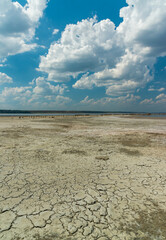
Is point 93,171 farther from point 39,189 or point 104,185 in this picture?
point 39,189

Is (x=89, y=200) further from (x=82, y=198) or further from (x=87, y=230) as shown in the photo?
(x=87, y=230)

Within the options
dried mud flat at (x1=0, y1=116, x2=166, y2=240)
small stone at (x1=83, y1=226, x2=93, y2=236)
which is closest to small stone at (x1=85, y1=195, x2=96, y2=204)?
dried mud flat at (x1=0, y1=116, x2=166, y2=240)

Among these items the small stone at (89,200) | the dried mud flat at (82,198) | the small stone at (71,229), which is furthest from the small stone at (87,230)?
the small stone at (89,200)

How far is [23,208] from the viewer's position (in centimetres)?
302

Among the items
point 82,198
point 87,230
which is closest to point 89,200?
point 82,198

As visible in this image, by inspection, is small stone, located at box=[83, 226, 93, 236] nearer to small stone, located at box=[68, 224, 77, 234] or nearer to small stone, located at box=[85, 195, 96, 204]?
small stone, located at box=[68, 224, 77, 234]

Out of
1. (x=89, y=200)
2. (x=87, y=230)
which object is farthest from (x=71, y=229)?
(x=89, y=200)

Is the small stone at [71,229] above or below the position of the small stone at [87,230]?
above

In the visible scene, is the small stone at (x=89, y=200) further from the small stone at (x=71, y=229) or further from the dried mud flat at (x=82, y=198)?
the small stone at (x=71, y=229)

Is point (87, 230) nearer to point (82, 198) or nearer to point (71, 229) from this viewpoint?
point (71, 229)

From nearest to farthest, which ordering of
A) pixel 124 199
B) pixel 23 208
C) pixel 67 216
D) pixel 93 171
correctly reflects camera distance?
1. pixel 67 216
2. pixel 23 208
3. pixel 124 199
4. pixel 93 171

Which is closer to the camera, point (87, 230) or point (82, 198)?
point (87, 230)

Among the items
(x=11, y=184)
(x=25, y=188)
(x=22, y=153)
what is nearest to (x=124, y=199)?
(x=25, y=188)

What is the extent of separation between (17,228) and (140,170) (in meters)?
4.20
